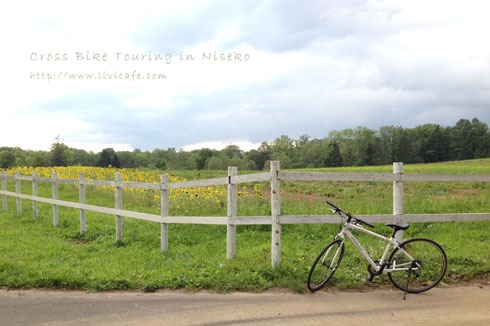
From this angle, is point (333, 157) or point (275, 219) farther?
point (333, 157)

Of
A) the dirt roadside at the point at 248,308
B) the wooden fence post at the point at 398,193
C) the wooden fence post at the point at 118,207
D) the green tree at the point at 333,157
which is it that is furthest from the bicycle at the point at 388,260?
the green tree at the point at 333,157

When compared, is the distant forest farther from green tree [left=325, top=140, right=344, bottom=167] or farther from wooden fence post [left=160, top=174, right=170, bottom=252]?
wooden fence post [left=160, top=174, right=170, bottom=252]

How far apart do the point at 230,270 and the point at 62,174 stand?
19.2 meters

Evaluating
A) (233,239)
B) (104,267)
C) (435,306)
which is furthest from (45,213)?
(435,306)

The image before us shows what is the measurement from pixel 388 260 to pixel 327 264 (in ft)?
2.69

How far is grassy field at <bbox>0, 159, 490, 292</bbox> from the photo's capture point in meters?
6.17

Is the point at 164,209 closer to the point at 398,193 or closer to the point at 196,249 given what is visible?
the point at 196,249

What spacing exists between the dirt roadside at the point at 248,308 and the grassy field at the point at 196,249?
0.33 metres

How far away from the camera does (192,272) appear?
6398mm

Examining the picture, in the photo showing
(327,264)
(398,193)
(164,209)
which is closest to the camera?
(327,264)

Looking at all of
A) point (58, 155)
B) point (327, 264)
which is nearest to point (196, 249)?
Answer: point (327, 264)

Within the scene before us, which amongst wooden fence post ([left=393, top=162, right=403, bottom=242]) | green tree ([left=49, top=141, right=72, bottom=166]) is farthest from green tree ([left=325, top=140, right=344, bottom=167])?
wooden fence post ([left=393, top=162, right=403, bottom=242])

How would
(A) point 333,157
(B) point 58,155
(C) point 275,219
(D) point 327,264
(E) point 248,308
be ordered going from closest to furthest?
(E) point 248,308, (D) point 327,264, (C) point 275,219, (B) point 58,155, (A) point 333,157

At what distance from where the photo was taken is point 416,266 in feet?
19.0
